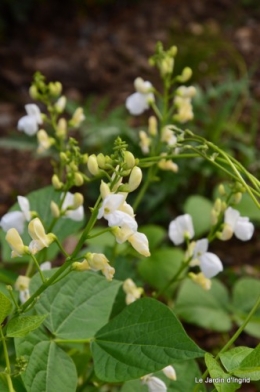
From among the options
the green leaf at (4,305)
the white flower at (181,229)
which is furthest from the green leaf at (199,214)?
the green leaf at (4,305)

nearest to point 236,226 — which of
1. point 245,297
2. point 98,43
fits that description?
point 245,297

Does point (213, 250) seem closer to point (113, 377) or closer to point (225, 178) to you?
point (225, 178)

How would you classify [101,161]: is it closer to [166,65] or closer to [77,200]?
[77,200]

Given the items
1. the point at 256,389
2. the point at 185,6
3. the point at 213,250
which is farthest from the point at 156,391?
the point at 185,6

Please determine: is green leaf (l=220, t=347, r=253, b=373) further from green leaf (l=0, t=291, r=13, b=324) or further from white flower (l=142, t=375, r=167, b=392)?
green leaf (l=0, t=291, r=13, b=324)

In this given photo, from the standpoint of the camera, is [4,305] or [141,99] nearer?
[4,305]

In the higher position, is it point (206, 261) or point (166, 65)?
point (166, 65)

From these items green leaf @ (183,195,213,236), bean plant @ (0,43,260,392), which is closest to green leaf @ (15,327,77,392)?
bean plant @ (0,43,260,392)

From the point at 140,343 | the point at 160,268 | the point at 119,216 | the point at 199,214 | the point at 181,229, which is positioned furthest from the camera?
the point at 199,214
